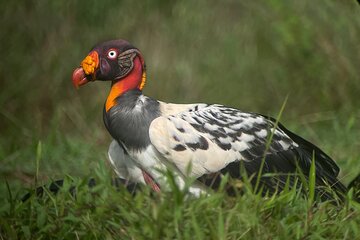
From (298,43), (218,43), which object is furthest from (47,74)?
(298,43)

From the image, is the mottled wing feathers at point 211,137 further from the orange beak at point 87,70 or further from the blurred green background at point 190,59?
the blurred green background at point 190,59

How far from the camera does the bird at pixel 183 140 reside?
412 centimetres

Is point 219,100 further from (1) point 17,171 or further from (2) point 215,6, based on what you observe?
(1) point 17,171

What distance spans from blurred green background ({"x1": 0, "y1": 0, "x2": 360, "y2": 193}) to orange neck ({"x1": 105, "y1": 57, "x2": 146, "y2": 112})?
1722mm

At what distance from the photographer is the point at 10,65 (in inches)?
251

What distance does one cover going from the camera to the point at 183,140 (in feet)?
13.7

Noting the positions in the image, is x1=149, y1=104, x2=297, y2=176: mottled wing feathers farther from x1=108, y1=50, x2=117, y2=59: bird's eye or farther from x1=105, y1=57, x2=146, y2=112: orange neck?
x1=108, y1=50, x2=117, y2=59: bird's eye

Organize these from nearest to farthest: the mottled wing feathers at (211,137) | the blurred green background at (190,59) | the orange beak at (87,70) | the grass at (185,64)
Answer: the mottled wing feathers at (211,137) → the orange beak at (87,70) → the grass at (185,64) → the blurred green background at (190,59)

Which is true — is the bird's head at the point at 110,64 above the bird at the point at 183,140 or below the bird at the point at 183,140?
above

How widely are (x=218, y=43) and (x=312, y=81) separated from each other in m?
0.73

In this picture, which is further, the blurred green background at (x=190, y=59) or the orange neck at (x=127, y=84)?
the blurred green background at (x=190, y=59)

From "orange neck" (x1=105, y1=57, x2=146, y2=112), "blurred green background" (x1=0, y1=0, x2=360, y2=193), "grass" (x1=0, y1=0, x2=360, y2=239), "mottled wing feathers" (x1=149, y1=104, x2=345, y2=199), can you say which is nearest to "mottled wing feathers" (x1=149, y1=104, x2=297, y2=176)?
"mottled wing feathers" (x1=149, y1=104, x2=345, y2=199)

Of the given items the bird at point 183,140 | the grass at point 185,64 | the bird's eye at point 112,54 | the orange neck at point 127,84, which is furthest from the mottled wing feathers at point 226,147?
the grass at point 185,64

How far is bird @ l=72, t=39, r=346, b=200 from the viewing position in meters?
4.12
